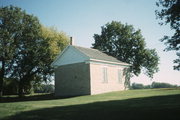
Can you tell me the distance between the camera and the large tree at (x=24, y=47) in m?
33.2

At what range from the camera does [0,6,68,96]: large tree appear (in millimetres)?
33219

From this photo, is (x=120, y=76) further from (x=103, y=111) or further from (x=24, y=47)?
(x=103, y=111)

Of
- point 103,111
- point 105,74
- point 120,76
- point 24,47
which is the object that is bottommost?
point 103,111

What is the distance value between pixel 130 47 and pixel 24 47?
2375 centimetres

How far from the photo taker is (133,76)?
4491 cm

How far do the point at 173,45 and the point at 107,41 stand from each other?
3460 cm

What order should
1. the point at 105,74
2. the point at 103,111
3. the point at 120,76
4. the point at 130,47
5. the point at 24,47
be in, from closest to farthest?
the point at 103,111 < the point at 105,74 < the point at 120,76 < the point at 24,47 < the point at 130,47

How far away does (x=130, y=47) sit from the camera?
141 feet

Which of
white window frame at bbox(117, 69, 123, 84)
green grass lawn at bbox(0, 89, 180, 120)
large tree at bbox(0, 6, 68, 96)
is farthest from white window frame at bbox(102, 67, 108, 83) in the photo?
large tree at bbox(0, 6, 68, 96)

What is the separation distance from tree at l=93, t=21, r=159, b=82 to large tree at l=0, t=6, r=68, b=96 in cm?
1423

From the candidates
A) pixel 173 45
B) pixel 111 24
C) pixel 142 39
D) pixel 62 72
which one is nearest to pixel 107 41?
pixel 111 24

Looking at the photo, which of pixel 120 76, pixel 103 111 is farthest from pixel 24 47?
pixel 103 111

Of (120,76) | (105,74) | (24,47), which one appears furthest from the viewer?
(24,47)

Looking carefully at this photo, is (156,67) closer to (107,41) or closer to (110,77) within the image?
(107,41)
